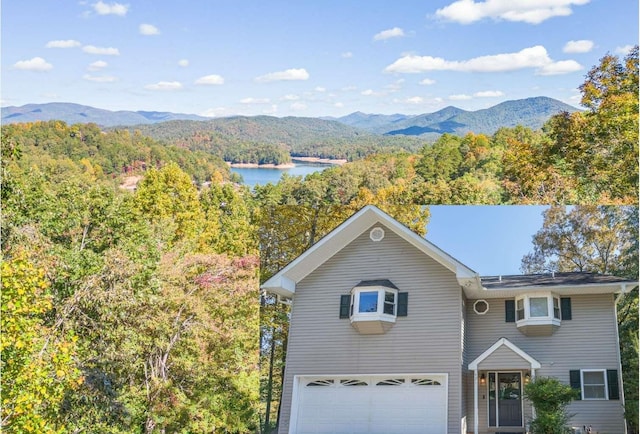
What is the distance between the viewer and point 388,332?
1100 cm

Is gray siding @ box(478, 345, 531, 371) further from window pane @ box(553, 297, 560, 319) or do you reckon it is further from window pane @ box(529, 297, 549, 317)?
window pane @ box(553, 297, 560, 319)

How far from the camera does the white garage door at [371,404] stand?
10.7 m

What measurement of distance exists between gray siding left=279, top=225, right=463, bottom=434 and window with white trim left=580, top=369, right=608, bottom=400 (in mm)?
1872

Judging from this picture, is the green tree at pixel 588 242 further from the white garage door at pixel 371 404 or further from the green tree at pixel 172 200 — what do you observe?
the green tree at pixel 172 200

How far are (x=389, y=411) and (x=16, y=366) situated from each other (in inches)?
212

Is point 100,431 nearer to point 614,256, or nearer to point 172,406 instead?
point 172,406

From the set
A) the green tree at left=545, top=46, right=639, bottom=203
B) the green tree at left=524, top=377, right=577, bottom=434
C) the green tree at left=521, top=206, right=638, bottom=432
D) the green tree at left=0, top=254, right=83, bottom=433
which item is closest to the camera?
the green tree at left=0, top=254, right=83, bottom=433

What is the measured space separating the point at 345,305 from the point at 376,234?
124cm

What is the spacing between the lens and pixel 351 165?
66.8ft

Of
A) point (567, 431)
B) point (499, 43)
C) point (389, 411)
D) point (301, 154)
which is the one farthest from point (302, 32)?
point (567, 431)

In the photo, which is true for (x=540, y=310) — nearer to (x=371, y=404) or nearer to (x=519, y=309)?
(x=519, y=309)

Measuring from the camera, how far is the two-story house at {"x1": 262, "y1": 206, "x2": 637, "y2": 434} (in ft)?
34.8

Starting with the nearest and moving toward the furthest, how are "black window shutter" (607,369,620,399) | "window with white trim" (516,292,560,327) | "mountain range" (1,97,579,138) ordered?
"black window shutter" (607,369,620,399) → "window with white trim" (516,292,560,327) → "mountain range" (1,97,579,138)

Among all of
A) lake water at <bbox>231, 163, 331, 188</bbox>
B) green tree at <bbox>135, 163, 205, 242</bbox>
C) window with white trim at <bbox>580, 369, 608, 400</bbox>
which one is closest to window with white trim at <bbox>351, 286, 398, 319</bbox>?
window with white trim at <bbox>580, 369, 608, 400</bbox>
